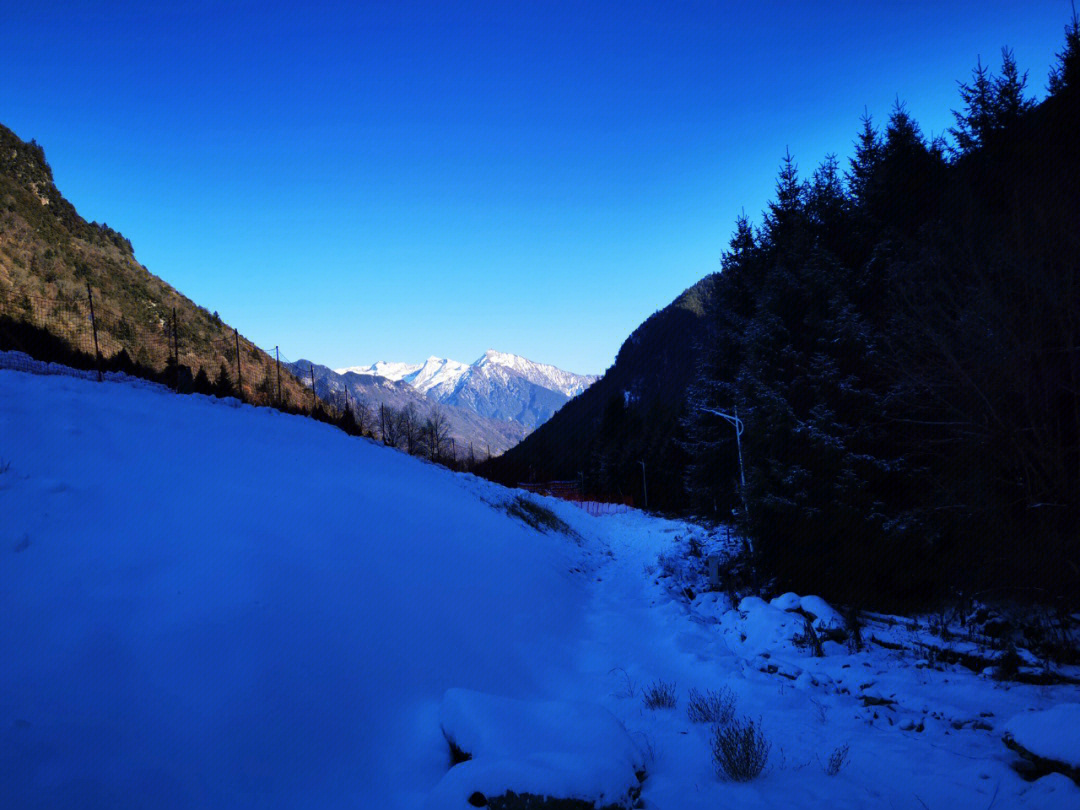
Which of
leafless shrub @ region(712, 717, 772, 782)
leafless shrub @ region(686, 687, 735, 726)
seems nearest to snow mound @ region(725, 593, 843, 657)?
leafless shrub @ region(686, 687, 735, 726)

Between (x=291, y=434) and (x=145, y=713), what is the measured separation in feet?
38.1

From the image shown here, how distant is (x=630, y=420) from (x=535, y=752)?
63912mm

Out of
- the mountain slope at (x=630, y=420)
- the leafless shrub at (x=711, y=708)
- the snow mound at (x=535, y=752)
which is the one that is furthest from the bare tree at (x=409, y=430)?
the snow mound at (x=535, y=752)

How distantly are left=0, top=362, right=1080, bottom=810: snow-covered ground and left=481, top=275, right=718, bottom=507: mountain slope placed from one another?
1934cm

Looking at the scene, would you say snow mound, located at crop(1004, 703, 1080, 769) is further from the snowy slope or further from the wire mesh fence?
the wire mesh fence

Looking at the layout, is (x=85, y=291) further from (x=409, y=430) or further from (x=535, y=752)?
(x=535, y=752)

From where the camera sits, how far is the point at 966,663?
7.33m

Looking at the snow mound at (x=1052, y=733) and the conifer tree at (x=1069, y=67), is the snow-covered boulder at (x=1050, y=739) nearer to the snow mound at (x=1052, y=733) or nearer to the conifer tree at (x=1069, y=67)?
the snow mound at (x=1052, y=733)

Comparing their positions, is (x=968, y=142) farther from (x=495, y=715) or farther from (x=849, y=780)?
(x=495, y=715)

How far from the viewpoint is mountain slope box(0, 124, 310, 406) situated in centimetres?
4578

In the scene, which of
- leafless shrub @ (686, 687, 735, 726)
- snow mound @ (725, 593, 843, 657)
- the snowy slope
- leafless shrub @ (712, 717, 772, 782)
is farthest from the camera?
snow mound @ (725, 593, 843, 657)

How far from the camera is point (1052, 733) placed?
4555 mm

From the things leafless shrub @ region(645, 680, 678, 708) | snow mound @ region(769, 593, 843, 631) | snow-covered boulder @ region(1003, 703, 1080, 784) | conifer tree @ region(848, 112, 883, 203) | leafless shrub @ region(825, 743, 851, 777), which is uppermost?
conifer tree @ region(848, 112, 883, 203)

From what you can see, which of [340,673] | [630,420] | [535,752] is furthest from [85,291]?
[535,752]
